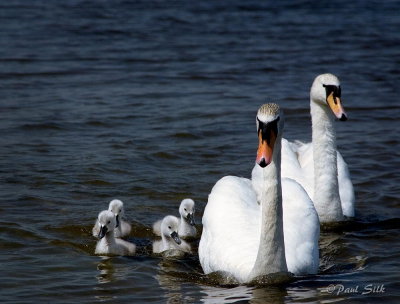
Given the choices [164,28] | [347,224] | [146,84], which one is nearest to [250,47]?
[164,28]

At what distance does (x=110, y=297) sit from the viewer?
7.39 metres

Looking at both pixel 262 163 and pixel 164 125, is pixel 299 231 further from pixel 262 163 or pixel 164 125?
pixel 164 125

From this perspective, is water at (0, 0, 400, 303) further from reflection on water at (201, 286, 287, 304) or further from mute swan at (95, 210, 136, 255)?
mute swan at (95, 210, 136, 255)

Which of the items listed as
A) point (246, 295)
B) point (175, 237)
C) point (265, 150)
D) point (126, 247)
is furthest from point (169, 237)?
point (265, 150)

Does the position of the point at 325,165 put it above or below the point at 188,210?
above

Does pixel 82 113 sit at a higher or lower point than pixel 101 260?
higher

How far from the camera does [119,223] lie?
9.10m

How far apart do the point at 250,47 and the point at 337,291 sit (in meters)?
11.7

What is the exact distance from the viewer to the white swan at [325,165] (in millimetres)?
9398

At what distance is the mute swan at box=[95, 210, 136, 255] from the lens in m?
8.48

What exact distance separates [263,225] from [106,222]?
1.84 metres

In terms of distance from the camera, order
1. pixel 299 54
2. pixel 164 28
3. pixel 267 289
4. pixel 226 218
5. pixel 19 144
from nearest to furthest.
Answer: pixel 267 289 < pixel 226 218 < pixel 19 144 < pixel 299 54 < pixel 164 28

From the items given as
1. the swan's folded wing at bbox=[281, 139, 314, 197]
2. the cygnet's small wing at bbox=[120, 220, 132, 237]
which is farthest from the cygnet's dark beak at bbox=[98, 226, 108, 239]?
the swan's folded wing at bbox=[281, 139, 314, 197]

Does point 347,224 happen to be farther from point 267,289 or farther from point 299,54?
point 299,54
